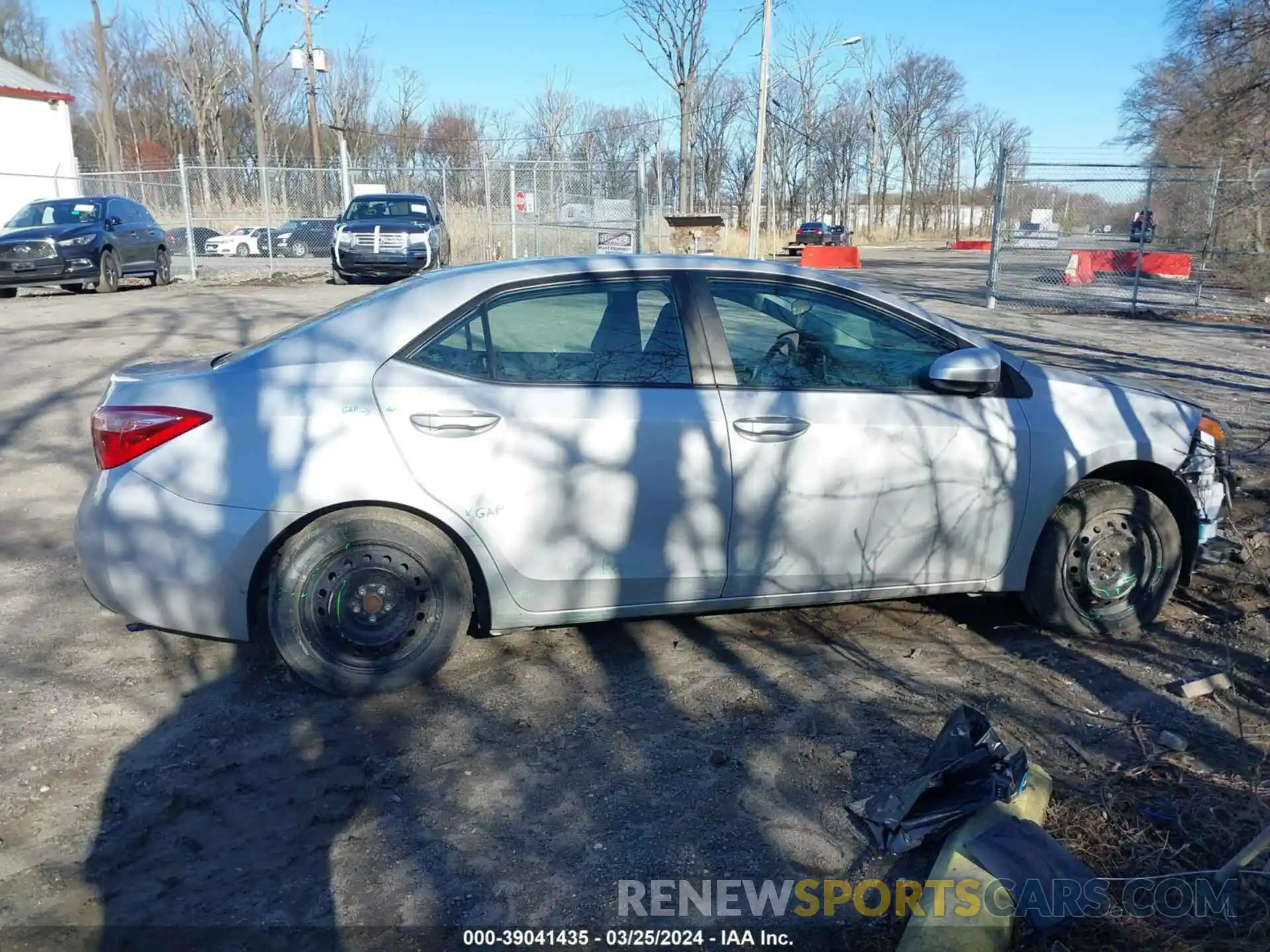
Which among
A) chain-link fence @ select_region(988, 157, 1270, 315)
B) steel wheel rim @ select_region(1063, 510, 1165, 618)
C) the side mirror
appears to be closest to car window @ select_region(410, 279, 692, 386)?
the side mirror

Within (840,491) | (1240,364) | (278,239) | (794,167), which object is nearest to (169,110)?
(794,167)

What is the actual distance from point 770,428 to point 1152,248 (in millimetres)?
17866

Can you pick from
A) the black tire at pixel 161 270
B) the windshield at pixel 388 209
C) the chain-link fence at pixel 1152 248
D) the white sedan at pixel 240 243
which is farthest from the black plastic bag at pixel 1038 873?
the white sedan at pixel 240 243

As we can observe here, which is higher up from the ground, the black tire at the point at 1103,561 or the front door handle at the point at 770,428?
the front door handle at the point at 770,428

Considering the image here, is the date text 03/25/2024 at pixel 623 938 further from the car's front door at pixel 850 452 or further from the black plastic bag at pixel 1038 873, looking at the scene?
the car's front door at pixel 850 452

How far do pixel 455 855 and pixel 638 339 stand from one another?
2046 mm

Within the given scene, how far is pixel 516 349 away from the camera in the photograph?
13.0 feet

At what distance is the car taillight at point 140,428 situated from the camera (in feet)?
12.0

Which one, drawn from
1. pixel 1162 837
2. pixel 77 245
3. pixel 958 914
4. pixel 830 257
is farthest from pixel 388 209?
pixel 958 914

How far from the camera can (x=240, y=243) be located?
98.5 feet

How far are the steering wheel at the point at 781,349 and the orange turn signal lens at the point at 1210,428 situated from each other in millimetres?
1871

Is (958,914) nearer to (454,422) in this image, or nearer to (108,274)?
(454,422)

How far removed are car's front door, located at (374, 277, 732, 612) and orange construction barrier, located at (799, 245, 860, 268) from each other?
2693cm

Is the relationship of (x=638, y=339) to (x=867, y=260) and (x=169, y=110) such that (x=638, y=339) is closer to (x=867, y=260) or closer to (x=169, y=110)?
(x=867, y=260)
